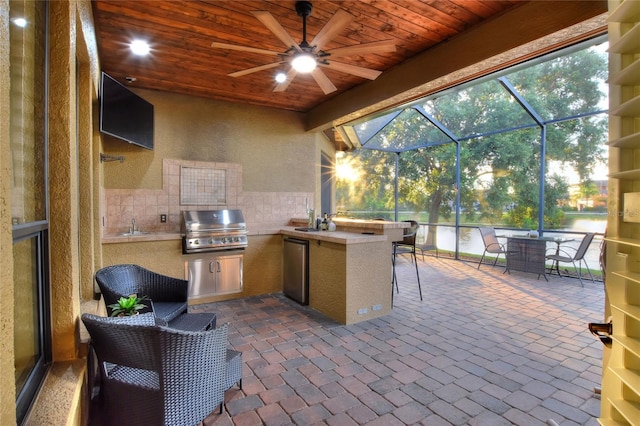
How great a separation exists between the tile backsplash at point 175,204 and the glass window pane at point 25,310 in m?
2.99

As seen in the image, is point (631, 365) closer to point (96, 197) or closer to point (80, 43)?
point (80, 43)

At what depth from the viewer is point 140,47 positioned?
10.3ft

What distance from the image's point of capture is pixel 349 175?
28.0 feet

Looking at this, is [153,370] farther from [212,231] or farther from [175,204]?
[175,204]

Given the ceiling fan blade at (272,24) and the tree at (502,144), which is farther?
the tree at (502,144)

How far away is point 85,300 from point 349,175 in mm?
6815

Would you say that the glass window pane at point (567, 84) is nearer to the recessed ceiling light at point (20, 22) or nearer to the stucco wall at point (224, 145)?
the stucco wall at point (224, 145)

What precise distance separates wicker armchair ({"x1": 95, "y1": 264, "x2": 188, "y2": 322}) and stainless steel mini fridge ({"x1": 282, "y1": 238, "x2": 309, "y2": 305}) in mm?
1587

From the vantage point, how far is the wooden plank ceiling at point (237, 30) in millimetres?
2533

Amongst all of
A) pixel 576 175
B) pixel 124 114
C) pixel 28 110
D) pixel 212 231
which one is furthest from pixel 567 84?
pixel 28 110

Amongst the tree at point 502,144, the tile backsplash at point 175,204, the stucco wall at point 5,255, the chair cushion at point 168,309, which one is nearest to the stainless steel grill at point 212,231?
the tile backsplash at point 175,204

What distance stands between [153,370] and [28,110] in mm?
1263

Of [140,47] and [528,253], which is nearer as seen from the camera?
[140,47]

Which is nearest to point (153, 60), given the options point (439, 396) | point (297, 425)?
point (297, 425)
